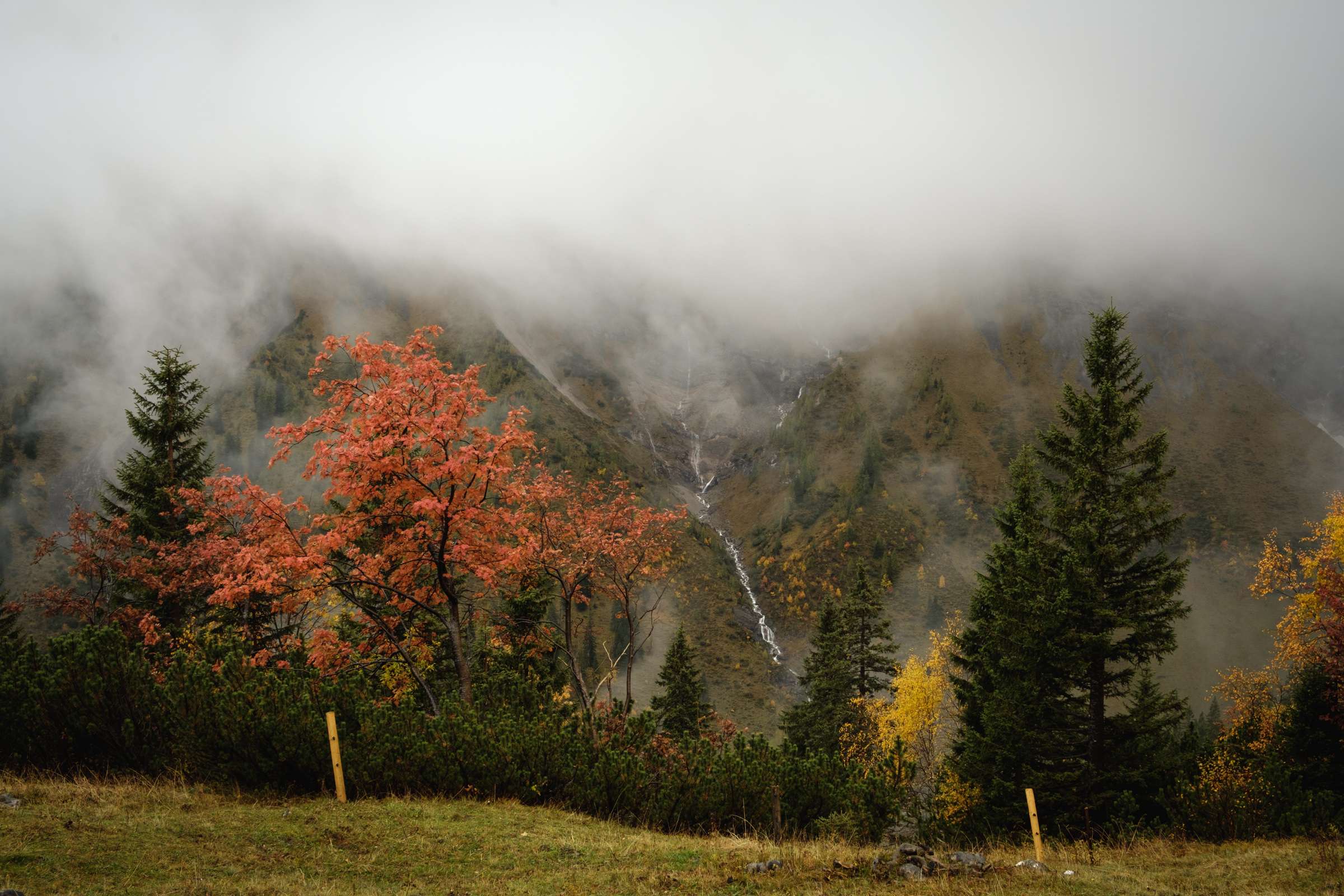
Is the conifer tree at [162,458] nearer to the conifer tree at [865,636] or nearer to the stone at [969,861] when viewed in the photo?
the stone at [969,861]

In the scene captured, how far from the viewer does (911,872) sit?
9.96 meters

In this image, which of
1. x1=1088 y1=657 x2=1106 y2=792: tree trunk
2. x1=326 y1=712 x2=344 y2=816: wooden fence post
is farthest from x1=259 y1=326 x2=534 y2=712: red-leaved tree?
x1=1088 y1=657 x2=1106 y2=792: tree trunk

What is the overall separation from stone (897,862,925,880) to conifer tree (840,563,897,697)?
35.1 m

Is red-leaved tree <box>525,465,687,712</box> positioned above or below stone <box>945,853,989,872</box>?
above

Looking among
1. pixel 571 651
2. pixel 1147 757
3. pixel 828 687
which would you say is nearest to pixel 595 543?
pixel 571 651

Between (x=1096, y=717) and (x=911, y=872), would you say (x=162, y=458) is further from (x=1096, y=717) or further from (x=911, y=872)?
(x=1096, y=717)

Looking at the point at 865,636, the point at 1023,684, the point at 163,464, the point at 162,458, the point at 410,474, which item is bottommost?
the point at 1023,684

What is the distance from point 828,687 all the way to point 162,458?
124 ft

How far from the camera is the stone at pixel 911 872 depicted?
9.90 metres

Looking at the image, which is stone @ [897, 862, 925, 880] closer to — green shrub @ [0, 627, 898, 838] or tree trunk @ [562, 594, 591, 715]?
green shrub @ [0, 627, 898, 838]

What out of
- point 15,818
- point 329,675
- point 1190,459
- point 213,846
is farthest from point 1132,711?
point 1190,459

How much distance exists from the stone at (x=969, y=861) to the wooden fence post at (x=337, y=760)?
9.56m

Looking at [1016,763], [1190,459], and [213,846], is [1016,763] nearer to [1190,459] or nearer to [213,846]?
[213,846]

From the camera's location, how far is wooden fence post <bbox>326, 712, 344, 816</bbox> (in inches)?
456
